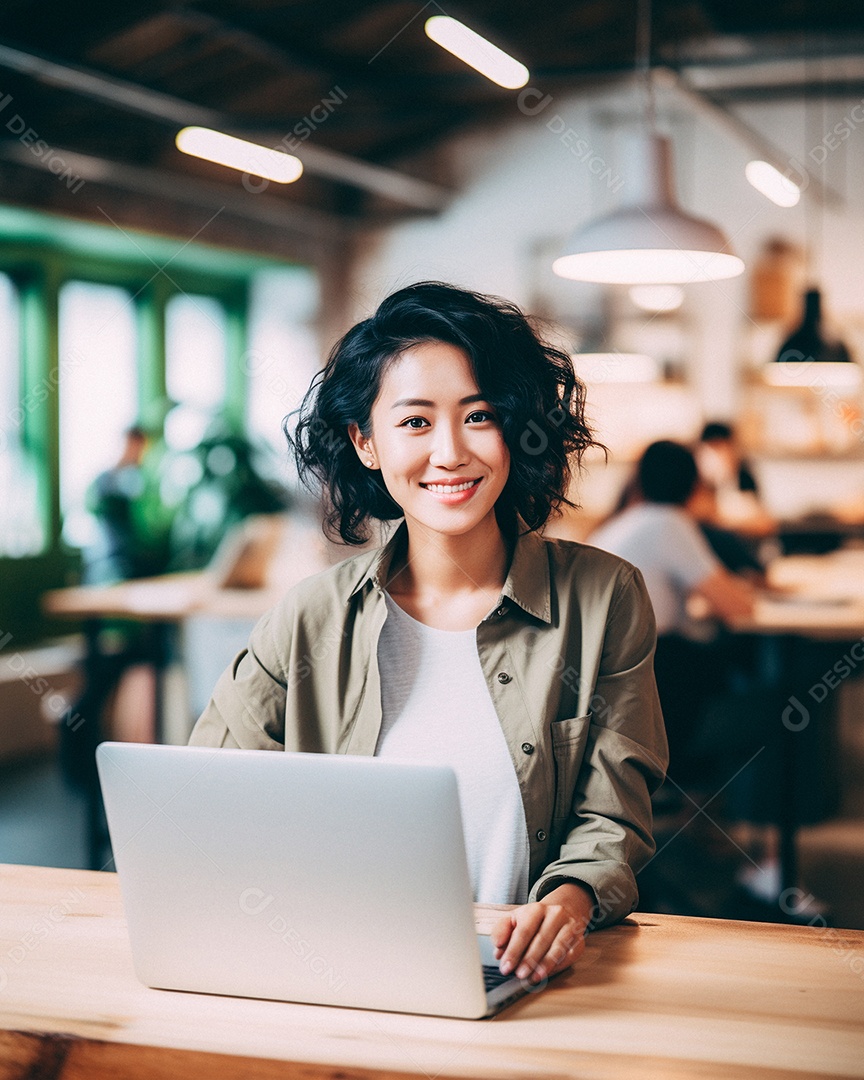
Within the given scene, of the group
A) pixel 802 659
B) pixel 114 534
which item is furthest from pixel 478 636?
pixel 114 534

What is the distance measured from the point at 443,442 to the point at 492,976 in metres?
0.63

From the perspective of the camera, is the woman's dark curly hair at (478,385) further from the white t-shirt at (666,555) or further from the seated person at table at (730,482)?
the seated person at table at (730,482)

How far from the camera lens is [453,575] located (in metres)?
1.69

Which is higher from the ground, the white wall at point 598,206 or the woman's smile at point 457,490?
the white wall at point 598,206

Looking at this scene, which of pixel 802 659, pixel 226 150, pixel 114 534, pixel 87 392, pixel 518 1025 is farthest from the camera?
pixel 87 392

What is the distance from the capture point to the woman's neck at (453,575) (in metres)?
1.67

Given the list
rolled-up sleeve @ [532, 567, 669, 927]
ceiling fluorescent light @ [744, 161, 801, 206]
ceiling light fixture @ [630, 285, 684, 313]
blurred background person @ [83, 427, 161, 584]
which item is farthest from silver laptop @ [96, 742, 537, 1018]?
ceiling light fixture @ [630, 285, 684, 313]

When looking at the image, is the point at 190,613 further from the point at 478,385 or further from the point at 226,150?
the point at 478,385

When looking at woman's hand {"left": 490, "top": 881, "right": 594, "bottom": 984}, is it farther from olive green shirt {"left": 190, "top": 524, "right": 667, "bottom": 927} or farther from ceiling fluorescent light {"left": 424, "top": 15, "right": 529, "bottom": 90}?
ceiling fluorescent light {"left": 424, "top": 15, "right": 529, "bottom": 90}

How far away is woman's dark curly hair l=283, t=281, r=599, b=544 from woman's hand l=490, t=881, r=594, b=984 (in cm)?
58

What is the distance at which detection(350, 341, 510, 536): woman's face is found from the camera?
1546 millimetres

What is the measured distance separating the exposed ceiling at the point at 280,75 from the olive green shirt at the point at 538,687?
4050 millimetres

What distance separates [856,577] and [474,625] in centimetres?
469

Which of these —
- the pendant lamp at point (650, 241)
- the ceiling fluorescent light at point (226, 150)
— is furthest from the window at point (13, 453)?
the pendant lamp at point (650, 241)
